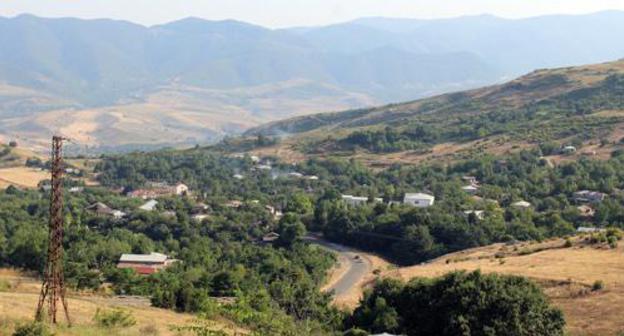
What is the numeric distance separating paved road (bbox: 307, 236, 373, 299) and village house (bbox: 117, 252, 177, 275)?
1058cm

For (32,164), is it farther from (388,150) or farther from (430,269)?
(430,269)

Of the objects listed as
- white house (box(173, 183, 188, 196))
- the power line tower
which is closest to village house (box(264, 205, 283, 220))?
white house (box(173, 183, 188, 196))

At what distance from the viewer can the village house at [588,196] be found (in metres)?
67.8

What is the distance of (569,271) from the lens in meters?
38.2

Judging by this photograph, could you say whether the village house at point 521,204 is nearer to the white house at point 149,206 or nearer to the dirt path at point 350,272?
the dirt path at point 350,272

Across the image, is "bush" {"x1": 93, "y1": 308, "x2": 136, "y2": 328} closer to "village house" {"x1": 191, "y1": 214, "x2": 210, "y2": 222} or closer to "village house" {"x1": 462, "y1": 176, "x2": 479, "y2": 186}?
"village house" {"x1": 191, "y1": 214, "x2": 210, "y2": 222}

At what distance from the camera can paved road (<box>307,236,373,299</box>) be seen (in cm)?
4735

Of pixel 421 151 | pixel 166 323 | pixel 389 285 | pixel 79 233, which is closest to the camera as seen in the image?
pixel 166 323

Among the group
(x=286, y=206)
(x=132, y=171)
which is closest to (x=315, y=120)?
(x=132, y=171)

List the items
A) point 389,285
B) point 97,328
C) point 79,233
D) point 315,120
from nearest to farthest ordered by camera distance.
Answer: point 97,328, point 389,285, point 79,233, point 315,120

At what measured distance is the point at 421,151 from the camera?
113m

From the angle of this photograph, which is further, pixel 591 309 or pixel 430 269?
pixel 430 269

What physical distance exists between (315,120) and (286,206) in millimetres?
119664

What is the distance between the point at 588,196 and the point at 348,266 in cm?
2610
